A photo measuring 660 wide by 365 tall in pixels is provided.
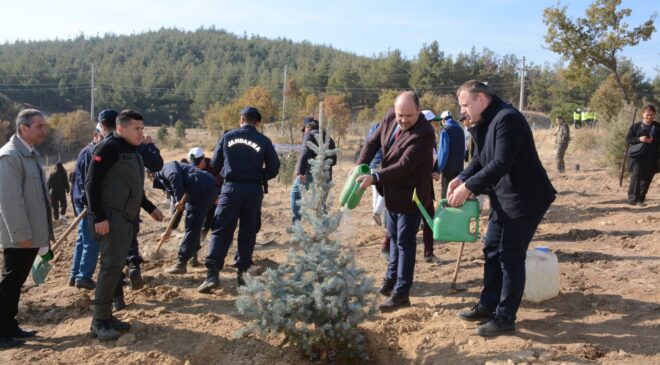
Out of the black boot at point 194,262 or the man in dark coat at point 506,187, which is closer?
the man in dark coat at point 506,187

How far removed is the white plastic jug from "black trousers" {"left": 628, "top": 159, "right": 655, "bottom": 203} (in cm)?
520

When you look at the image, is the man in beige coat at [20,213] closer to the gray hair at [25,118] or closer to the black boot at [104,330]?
Result: the gray hair at [25,118]

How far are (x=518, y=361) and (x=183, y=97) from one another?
73913 mm

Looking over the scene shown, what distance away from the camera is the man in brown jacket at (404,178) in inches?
170

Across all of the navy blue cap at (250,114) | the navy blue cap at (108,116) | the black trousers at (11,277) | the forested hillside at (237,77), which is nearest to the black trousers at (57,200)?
the navy blue cap at (108,116)

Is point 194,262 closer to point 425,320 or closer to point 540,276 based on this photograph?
point 425,320

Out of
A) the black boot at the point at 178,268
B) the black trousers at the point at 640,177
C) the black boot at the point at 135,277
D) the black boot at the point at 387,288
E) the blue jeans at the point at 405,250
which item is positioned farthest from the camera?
the black trousers at the point at 640,177

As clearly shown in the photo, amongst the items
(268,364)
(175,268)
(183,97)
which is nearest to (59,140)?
(183,97)

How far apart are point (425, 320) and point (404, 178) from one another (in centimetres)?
122

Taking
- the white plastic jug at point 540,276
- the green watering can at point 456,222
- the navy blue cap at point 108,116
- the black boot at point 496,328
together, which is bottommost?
the black boot at point 496,328

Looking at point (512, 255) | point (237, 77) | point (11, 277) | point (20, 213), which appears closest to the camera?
point (512, 255)

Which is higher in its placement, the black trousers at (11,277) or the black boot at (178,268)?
the black trousers at (11,277)

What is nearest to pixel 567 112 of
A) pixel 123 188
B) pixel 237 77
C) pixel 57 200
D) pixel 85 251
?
pixel 57 200

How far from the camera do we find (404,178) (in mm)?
4453
